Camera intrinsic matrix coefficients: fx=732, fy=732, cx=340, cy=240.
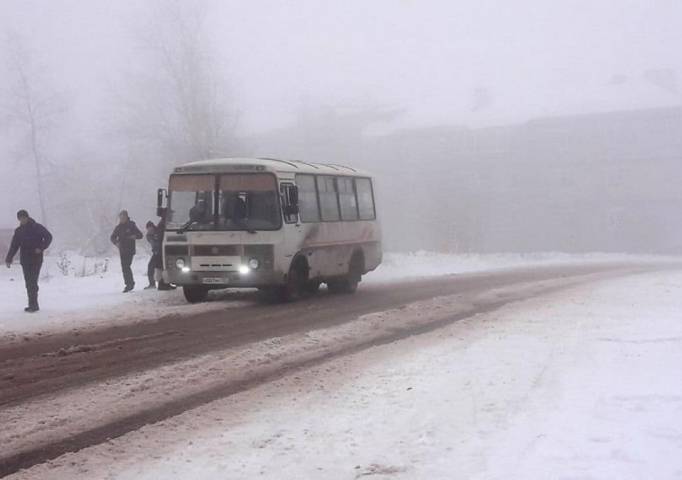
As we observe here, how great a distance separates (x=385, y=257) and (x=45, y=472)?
88.5ft

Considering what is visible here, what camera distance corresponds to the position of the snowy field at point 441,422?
497cm

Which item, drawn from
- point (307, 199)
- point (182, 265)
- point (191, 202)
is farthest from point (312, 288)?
point (191, 202)

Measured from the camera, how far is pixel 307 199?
15.7 m

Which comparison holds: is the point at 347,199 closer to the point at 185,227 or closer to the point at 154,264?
the point at 185,227

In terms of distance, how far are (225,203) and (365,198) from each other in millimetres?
5137

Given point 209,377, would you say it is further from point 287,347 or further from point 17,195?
point 17,195

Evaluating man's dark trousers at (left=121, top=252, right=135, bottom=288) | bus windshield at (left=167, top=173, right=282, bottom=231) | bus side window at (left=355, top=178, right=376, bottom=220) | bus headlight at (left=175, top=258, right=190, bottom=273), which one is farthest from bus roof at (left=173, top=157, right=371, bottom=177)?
man's dark trousers at (left=121, top=252, right=135, bottom=288)

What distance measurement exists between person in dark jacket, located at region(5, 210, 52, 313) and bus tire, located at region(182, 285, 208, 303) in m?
2.84

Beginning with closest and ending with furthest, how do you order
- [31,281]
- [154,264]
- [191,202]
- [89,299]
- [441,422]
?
[441,422]
[31,281]
[191,202]
[89,299]
[154,264]

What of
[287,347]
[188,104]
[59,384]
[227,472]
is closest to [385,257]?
[188,104]

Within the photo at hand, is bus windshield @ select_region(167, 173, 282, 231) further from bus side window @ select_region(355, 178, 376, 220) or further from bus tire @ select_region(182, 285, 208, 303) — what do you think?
bus side window @ select_region(355, 178, 376, 220)

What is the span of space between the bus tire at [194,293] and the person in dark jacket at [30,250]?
2.84m

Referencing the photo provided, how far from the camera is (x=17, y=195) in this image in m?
44.1

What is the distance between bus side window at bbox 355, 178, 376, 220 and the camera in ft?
60.2
